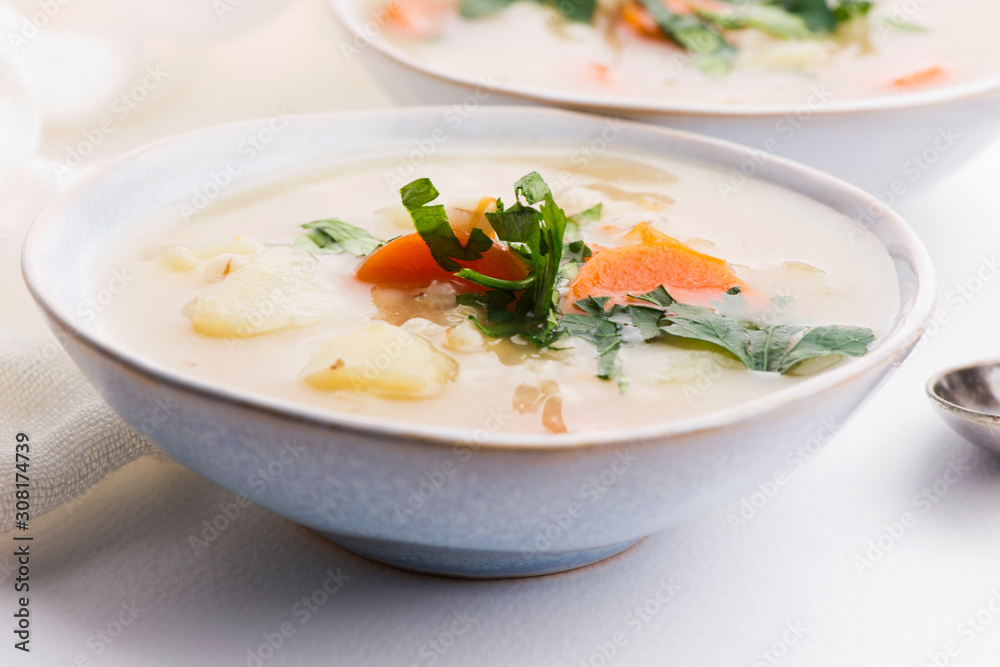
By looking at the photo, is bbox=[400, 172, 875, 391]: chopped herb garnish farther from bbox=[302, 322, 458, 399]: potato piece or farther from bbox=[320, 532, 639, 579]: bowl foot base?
bbox=[320, 532, 639, 579]: bowl foot base

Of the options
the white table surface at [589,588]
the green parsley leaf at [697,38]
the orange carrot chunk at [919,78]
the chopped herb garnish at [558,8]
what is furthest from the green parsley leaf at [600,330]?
the chopped herb garnish at [558,8]

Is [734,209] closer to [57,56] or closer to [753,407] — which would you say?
[753,407]

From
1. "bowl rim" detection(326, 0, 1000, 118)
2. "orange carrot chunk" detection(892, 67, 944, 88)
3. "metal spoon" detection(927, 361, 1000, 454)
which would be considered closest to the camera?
"metal spoon" detection(927, 361, 1000, 454)

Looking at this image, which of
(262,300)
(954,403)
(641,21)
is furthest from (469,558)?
(641,21)

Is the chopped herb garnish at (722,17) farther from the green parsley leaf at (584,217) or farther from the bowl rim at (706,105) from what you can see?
the green parsley leaf at (584,217)

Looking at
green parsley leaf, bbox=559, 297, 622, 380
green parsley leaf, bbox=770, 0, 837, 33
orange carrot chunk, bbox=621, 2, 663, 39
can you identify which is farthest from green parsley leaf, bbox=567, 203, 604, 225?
green parsley leaf, bbox=770, 0, 837, 33

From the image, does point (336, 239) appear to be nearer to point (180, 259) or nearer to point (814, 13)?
point (180, 259)

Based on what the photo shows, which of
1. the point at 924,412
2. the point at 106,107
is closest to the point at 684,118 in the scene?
the point at 924,412
